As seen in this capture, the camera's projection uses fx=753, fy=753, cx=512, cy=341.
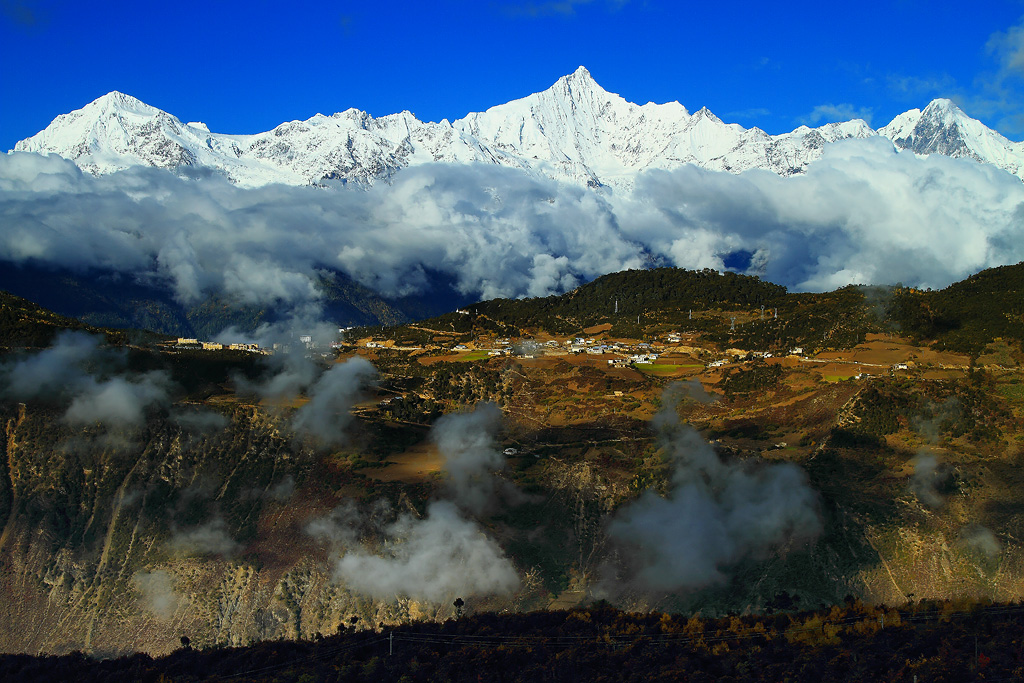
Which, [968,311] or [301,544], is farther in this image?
A: [968,311]

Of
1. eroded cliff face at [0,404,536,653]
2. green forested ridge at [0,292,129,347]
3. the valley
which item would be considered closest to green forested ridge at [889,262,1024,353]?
the valley

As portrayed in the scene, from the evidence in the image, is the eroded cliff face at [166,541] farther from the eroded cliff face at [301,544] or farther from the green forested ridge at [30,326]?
the green forested ridge at [30,326]

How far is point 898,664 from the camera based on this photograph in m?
49.8

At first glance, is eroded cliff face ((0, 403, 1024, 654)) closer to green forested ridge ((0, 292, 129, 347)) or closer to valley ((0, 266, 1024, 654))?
valley ((0, 266, 1024, 654))

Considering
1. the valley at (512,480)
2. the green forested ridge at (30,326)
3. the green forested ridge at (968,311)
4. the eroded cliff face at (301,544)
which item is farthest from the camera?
the green forested ridge at (30,326)

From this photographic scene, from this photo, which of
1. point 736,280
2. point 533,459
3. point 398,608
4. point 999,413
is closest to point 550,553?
point 398,608

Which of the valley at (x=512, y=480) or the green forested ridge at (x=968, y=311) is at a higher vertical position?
the green forested ridge at (x=968, y=311)

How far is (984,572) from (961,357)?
4808 centimetres

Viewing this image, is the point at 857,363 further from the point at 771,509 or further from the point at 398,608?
the point at 398,608

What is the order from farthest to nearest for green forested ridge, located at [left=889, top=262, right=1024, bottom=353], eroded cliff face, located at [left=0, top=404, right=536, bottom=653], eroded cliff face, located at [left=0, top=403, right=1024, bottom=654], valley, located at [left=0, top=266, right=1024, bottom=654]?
1. green forested ridge, located at [left=889, top=262, right=1024, bottom=353]
2. eroded cliff face, located at [left=0, top=404, right=536, bottom=653]
3. valley, located at [left=0, top=266, right=1024, bottom=654]
4. eroded cliff face, located at [left=0, top=403, right=1024, bottom=654]

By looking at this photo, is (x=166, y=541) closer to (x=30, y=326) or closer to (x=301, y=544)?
(x=301, y=544)

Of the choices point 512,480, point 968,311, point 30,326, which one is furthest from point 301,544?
point 968,311

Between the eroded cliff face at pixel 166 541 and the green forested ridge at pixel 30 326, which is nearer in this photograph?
the eroded cliff face at pixel 166 541

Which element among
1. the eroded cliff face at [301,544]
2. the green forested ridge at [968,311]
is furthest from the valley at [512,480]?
the green forested ridge at [968,311]
